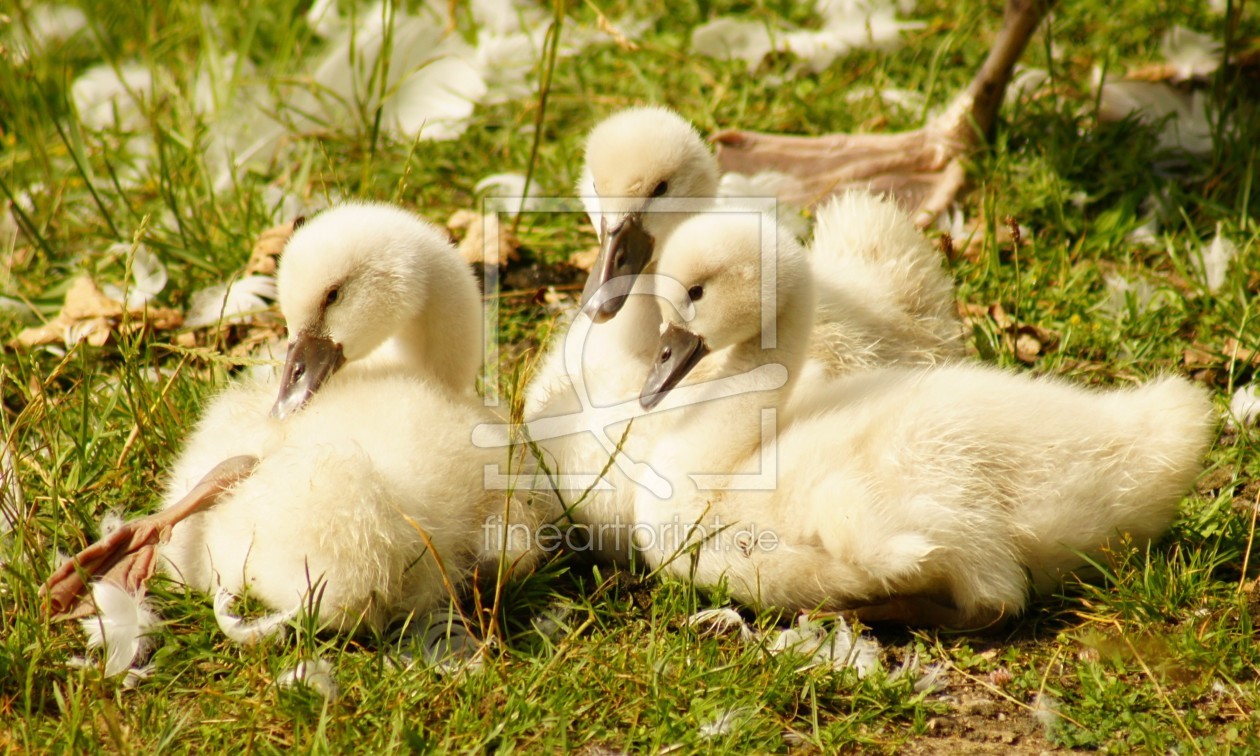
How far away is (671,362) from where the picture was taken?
299 centimetres

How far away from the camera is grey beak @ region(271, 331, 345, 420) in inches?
117

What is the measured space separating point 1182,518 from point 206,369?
8.72ft

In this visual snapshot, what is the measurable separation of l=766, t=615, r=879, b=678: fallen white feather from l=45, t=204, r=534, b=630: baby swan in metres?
0.61

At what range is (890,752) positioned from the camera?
2.44m

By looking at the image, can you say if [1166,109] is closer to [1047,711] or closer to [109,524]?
[1047,711]

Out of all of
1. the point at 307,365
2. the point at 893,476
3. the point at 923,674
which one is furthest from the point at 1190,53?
the point at 307,365

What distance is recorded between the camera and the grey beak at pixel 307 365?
2963mm

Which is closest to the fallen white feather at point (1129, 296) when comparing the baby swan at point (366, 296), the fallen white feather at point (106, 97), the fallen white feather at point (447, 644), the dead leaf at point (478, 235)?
the dead leaf at point (478, 235)

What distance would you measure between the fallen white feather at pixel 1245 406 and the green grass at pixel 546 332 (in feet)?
0.16

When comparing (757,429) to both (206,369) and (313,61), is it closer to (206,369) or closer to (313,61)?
(206,369)

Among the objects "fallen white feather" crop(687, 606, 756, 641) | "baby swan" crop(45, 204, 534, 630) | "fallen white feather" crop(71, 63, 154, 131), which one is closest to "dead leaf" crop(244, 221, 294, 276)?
"baby swan" crop(45, 204, 534, 630)

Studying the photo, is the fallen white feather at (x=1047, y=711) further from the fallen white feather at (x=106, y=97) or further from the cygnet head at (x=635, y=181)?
the fallen white feather at (x=106, y=97)

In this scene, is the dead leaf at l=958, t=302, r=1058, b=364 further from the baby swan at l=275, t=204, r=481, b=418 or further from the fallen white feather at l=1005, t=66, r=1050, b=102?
the baby swan at l=275, t=204, r=481, b=418

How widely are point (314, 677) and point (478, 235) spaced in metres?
2.08
